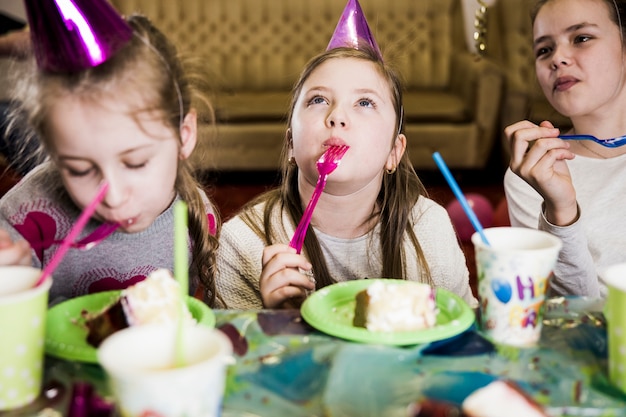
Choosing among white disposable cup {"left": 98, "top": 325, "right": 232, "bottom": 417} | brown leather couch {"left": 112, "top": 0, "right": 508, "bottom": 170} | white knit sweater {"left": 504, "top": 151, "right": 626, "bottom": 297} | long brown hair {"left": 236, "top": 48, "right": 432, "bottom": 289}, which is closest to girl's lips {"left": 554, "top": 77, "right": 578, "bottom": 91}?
white knit sweater {"left": 504, "top": 151, "right": 626, "bottom": 297}

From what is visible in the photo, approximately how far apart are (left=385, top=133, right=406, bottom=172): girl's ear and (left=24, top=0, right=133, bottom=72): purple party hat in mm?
657

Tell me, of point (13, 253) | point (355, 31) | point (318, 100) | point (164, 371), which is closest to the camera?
point (164, 371)

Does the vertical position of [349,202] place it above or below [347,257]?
above

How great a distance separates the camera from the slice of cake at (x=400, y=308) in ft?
2.97

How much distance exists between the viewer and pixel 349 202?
1479 mm

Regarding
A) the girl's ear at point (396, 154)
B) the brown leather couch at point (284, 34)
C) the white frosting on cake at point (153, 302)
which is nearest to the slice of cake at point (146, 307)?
the white frosting on cake at point (153, 302)

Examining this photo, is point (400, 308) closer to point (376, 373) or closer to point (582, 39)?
point (376, 373)

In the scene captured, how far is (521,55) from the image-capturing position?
4.79 m

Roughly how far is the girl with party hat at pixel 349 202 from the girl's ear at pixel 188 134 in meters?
0.25

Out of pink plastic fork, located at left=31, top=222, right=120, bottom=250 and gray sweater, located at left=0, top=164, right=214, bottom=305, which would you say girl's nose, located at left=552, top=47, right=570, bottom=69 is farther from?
pink plastic fork, located at left=31, top=222, right=120, bottom=250

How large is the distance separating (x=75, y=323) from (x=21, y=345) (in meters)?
0.21

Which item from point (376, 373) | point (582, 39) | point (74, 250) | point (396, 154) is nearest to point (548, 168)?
point (396, 154)

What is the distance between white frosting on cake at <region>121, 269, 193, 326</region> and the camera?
2.84 feet

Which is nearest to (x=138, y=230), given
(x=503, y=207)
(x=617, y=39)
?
(x=617, y=39)
